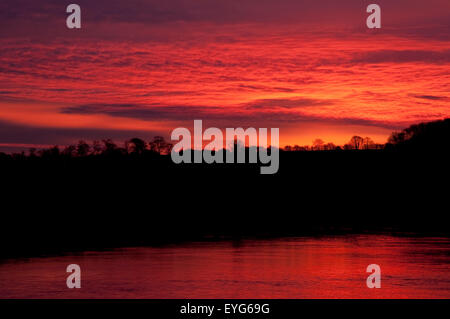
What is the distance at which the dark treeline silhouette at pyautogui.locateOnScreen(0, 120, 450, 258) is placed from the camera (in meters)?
61.4

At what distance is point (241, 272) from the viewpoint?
1297 inches

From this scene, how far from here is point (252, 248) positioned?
4344 cm

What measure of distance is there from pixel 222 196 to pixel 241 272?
102084 millimetres

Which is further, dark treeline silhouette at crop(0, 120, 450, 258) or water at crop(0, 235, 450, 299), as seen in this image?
dark treeline silhouette at crop(0, 120, 450, 258)

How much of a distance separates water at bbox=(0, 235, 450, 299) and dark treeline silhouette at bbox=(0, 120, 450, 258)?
10.4 meters

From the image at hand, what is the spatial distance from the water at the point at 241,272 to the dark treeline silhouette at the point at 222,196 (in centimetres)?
1036

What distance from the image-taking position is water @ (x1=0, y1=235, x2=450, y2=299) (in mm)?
27812

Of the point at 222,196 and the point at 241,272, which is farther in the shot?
the point at 222,196

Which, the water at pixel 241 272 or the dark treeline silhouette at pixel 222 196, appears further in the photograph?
the dark treeline silhouette at pixel 222 196

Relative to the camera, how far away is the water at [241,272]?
91.2 ft

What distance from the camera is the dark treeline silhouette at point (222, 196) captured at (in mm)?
61438

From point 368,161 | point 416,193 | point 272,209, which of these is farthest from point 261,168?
point 272,209
